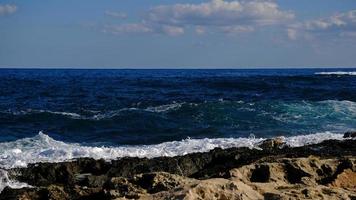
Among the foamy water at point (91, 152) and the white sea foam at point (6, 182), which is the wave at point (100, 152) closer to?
the foamy water at point (91, 152)

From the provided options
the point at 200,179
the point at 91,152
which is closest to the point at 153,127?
the point at 91,152

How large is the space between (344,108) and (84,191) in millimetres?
21459

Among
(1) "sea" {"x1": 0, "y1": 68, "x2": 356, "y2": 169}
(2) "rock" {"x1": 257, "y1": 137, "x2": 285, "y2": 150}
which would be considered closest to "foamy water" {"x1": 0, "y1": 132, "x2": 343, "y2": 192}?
(1) "sea" {"x1": 0, "y1": 68, "x2": 356, "y2": 169}

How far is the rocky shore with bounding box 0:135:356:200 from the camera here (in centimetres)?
609

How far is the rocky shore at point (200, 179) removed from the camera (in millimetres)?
6086

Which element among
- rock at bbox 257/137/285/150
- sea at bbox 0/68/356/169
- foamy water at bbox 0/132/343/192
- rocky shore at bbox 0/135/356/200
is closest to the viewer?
rocky shore at bbox 0/135/356/200

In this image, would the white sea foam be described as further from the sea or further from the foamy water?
the sea

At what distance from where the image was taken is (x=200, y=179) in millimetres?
7504

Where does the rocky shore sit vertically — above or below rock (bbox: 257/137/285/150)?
above

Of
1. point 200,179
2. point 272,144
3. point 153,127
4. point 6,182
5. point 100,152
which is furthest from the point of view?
point 153,127

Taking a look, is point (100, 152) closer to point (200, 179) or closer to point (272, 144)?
point (272, 144)

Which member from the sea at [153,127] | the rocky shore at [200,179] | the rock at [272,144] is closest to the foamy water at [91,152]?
the sea at [153,127]

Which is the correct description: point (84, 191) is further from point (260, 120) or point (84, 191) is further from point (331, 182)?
point (260, 120)

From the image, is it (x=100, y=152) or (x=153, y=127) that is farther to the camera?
(x=153, y=127)
